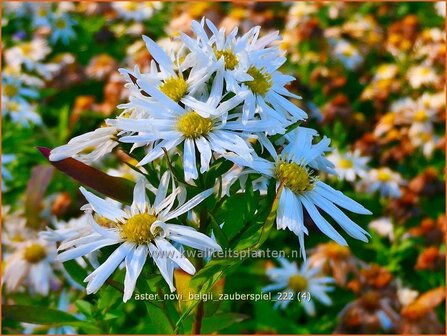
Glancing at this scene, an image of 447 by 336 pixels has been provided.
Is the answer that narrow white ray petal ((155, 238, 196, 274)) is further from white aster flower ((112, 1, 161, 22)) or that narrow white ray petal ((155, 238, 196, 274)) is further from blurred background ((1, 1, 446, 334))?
white aster flower ((112, 1, 161, 22))

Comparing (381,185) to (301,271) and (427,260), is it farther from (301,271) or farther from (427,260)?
(301,271)

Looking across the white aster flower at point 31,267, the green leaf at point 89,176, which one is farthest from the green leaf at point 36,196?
the green leaf at point 89,176

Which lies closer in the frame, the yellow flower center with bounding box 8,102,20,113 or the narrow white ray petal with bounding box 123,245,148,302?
the narrow white ray petal with bounding box 123,245,148,302

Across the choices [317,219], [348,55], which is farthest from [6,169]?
[348,55]

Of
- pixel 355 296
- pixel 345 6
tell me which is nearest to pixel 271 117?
pixel 355 296

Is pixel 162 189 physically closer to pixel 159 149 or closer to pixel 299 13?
pixel 159 149

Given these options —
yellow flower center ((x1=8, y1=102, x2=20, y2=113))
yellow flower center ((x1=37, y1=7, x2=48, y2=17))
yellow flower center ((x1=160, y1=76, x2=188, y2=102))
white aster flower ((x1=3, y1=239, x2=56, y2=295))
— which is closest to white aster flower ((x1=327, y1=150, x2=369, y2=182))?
white aster flower ((x1=3, y1=239, x2=56, y2=295))

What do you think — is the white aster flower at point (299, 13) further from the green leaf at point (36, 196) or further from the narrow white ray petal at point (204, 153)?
the narrow white ray petal at point (204, 153)
